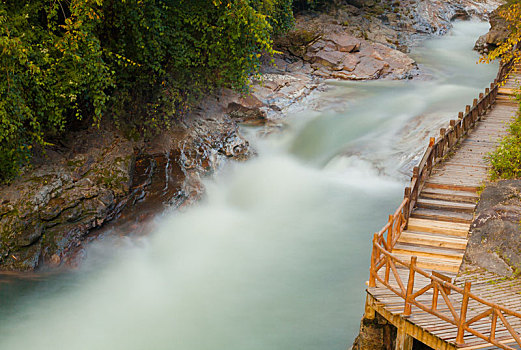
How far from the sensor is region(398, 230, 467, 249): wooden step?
1073 cm

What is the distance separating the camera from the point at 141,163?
53.0 feet

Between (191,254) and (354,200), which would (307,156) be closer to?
(354,200)

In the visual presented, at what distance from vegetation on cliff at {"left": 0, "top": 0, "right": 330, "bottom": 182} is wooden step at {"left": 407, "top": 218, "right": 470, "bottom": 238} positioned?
6.38 meters

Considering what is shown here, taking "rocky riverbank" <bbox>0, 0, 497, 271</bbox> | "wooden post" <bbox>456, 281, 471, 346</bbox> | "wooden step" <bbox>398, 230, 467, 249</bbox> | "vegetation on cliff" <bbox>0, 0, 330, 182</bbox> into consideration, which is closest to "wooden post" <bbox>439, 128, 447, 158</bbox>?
"wooden step" <bbox>398, 230, 467, 249</bbox>

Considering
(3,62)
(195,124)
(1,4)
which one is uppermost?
(1,4)

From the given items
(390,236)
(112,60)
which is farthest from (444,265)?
(112,60)

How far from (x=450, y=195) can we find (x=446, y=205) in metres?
0.47

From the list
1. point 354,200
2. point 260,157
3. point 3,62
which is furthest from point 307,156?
point 3,62

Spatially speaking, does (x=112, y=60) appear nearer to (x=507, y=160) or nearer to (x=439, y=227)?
(x=439, y=227)

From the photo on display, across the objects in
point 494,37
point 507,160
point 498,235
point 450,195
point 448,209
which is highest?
point 494,37

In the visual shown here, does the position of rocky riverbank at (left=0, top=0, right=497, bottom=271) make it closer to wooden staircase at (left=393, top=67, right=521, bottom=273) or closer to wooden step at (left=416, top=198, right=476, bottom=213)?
wooden step at (left=416, top=198, right=476, bottom=213)

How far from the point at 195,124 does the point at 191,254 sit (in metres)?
5.58

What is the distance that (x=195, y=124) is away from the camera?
18.0 m

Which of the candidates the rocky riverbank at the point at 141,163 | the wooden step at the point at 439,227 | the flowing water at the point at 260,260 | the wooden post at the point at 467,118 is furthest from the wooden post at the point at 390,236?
the wooden post at the point at 467,118
